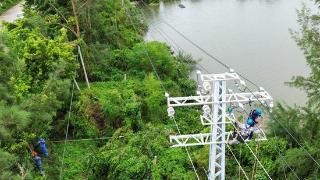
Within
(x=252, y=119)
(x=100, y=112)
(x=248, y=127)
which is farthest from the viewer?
(x=100, y=112)

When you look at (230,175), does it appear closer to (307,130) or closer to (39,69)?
(307,130)

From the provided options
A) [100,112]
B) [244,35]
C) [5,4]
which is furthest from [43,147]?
[5,4]

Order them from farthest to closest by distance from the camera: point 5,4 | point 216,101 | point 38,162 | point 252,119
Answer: point 5,4 → point 38,162 → point 252,119 → point 216,101

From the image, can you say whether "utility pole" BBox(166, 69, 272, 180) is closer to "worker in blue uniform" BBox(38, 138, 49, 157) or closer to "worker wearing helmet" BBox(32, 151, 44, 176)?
"worker wearing helmet" BBox(32, 151, 44, 176)

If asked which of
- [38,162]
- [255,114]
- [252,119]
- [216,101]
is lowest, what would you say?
[38,162]

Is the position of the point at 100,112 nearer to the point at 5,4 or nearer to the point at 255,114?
the point at 255,114

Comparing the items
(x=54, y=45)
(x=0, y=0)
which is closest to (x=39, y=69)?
(x=54, y=45)
